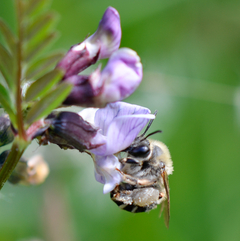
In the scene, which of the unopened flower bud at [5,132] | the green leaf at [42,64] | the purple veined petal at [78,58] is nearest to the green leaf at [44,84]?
the green leaf at [42,64]

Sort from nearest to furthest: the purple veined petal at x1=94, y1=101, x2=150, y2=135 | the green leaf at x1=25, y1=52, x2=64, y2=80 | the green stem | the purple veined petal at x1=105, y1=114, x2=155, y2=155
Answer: the green leaf at x1=25, y1=52, x2=64, y2=80
the green stem
the purple veined petal at x1=105, y1=114, x2=155, y2=155
the purple veined petal at x1=94, y1=101, x2=150, y2=135

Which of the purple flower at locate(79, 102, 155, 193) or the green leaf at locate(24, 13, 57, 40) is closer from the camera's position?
the green leaf at locate(24, 13, 57, 40)

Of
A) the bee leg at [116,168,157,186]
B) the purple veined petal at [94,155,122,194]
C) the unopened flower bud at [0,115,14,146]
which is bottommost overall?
the bee leg at [116,168,157,186]

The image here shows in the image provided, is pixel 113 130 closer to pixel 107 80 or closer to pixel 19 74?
pixel 107 80

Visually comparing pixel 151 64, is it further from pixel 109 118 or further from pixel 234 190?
pixel 109 118

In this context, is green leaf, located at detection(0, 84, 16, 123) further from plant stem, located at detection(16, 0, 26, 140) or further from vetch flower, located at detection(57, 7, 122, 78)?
vetch flower, located at detection(57, 7, 122, 78)

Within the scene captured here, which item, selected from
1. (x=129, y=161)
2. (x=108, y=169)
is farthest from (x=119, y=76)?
(x=129, y=161)

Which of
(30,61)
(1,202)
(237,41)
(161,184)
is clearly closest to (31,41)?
(30,61)

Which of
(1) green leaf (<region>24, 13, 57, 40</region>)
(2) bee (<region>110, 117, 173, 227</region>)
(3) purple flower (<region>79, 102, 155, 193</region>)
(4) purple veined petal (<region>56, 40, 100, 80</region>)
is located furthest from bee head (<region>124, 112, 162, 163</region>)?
(1) green leaf (<region>24, 13, 57, 40</region>)

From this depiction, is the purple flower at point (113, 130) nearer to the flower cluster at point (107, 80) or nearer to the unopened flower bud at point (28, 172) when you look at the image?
the flower cluster at point (107, 80)
